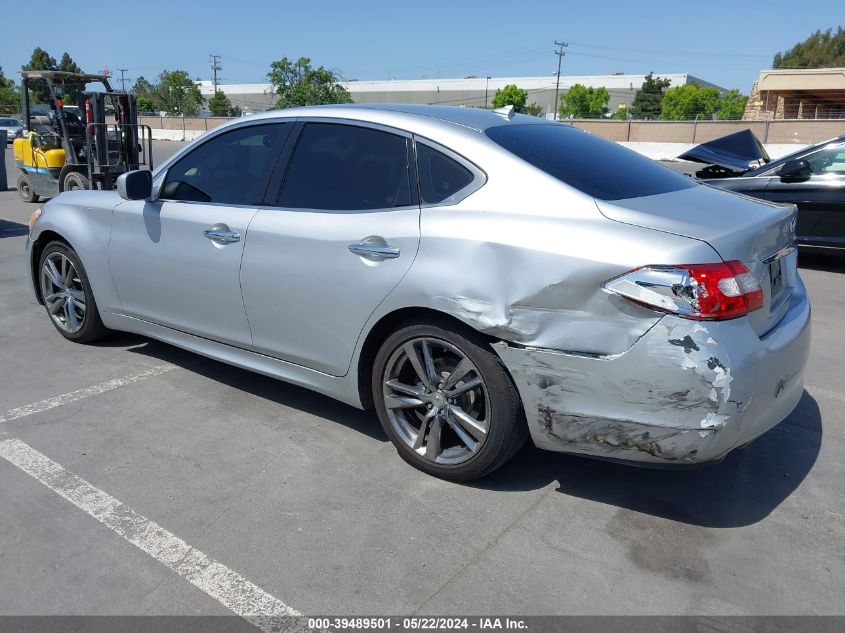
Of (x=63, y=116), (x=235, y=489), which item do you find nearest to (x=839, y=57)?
(x=63, y=116)

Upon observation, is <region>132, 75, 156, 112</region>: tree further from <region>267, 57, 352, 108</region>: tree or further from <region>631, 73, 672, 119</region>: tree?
<region>631, 73, 672, 119</region>: tree

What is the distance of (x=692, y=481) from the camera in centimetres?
344

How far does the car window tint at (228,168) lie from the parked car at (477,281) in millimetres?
12

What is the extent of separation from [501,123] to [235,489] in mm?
2228

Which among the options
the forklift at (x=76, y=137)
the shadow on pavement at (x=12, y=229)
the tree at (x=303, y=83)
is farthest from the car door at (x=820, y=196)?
the tree at (x=303, y=83)

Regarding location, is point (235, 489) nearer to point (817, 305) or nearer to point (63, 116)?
point (817, 305)

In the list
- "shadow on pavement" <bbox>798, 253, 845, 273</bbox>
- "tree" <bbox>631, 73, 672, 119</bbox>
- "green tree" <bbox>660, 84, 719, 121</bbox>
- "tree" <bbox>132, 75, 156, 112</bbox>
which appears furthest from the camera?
"tree" <bbox>631, 73, 672, 119</bbox>

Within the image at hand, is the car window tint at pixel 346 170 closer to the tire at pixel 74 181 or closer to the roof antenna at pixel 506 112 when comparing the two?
the roof antenna at pixel 506 112

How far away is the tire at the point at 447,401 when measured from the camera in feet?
10.1

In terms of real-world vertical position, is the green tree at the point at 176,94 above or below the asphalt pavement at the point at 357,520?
above

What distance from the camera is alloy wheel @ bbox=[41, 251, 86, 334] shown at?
16.8 feet

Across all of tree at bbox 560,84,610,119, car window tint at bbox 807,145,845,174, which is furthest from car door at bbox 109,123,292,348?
tree at bbox 560,84,610,119

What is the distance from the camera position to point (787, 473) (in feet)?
11.4

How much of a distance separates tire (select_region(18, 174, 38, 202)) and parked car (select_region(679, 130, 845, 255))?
12205 millimetres
